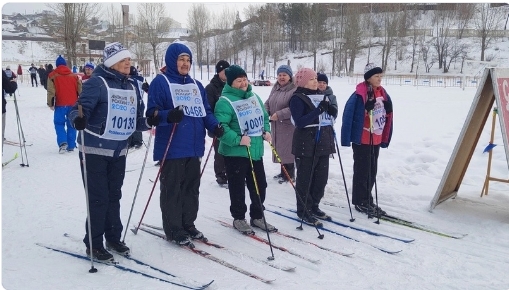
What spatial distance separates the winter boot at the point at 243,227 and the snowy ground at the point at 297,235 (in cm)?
7

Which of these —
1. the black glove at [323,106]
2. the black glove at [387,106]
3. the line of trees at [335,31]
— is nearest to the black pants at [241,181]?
the black glove at [323,106]

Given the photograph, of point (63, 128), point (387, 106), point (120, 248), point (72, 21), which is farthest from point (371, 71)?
point (72, 21)

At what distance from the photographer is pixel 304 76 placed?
4910mm

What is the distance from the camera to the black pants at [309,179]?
4.95 metres

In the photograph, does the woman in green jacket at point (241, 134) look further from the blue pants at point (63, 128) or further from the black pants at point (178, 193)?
the blue pants at point (63, 128)

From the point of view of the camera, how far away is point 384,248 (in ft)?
13.9

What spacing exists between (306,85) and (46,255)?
3.33 m

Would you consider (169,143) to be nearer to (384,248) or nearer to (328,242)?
(328,242)

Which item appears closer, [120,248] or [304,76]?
[120,248]

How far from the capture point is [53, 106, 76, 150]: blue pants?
8.85m

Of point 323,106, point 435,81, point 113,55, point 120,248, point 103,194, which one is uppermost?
point 113,55

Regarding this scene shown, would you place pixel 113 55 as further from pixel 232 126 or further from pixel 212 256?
pixel 212 256

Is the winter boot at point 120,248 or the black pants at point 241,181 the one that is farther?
the black pants at point 241,181

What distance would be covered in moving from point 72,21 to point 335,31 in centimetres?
3282
